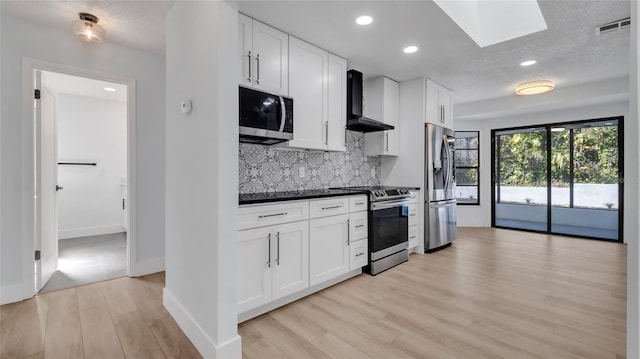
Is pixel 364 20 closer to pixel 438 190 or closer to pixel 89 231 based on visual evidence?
pixel 438 190

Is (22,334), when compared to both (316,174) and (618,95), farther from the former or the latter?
(618,95)

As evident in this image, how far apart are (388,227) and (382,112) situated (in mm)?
1535

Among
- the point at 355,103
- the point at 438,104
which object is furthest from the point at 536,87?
the point at 355,103

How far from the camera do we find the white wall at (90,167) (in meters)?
4.70

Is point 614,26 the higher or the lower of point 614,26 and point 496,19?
the lower

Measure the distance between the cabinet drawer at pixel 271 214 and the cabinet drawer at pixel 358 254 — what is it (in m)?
0.74

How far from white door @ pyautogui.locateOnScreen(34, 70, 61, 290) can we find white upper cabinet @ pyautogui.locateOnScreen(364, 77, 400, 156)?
3.46 m

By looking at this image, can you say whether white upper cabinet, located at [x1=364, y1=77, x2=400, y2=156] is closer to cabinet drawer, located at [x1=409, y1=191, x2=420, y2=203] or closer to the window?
cabinet drawer, located at [x1=409, y1=191, x2=420, y2=203]

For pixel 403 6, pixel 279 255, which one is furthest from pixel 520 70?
pixel 279 255

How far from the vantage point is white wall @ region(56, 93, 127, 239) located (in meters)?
4.70

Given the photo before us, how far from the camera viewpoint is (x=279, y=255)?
7.57ft

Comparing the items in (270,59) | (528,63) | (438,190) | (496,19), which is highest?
(496,19)

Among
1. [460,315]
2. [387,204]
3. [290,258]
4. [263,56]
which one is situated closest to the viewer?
[460,315]

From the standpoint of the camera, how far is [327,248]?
8.93 feet
